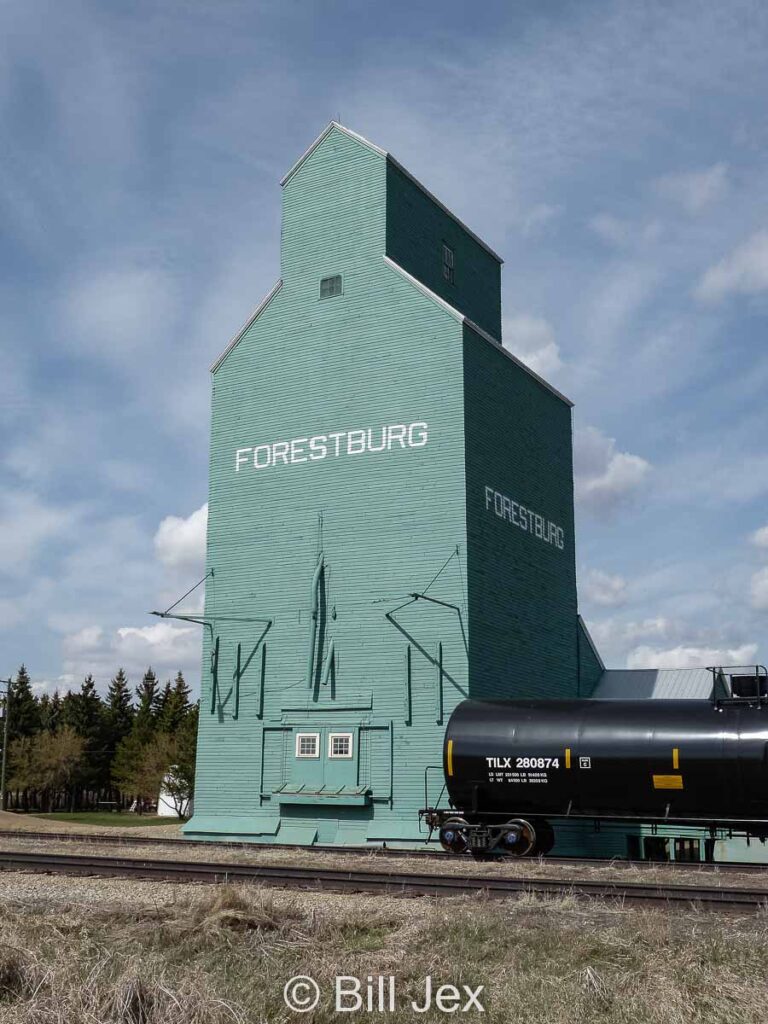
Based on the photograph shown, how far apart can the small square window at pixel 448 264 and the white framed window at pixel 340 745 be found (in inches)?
678

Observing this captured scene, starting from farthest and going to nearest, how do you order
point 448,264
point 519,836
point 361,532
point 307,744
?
point 448,264, point 361,532, point 307,744, point 519,836

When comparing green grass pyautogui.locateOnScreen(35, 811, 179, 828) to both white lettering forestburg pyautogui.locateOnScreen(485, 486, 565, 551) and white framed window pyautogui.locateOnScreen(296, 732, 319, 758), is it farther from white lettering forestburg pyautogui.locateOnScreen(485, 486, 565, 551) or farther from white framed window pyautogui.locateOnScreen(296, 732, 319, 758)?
white lettering forestburg pyautogui.locateOnScreen(485, 486, 565, 551)

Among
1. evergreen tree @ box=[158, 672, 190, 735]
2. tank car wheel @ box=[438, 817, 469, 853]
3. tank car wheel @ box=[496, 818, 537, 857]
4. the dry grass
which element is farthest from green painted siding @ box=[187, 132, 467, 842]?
evergreen tree @ box=[158, 672, 190, 735]

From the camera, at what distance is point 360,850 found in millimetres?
25703

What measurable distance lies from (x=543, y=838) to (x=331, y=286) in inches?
755

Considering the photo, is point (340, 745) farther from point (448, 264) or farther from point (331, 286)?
point (448, 264)

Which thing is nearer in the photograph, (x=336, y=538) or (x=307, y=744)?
(x=307, y=744)

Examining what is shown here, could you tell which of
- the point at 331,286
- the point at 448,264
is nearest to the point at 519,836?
the point at 331,286

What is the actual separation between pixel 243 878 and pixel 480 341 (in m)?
20.6

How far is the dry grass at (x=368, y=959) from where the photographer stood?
29.7 ft

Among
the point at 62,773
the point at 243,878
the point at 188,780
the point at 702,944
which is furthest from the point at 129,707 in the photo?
the point at 702,944

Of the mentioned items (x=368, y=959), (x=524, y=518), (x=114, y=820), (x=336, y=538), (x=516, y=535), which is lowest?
(x=114, y=820)

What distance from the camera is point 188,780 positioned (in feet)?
237

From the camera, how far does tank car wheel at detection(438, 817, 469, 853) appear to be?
81.1 feet
